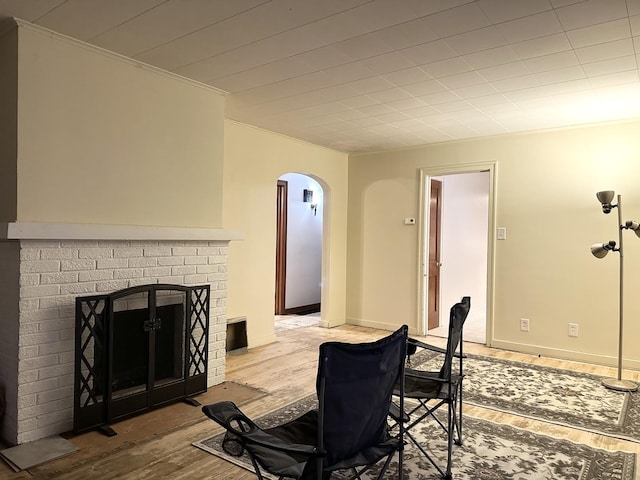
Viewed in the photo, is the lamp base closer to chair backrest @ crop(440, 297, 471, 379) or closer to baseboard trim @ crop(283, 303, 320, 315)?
chair backrest @ crop(440, 297, 471, 379)

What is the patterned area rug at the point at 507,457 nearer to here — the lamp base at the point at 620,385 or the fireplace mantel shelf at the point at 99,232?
the lamp base at the point at 620,385

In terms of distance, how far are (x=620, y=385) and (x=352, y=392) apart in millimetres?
3225

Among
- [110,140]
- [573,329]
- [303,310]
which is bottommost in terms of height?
[303,310]

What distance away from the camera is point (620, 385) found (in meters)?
3.84

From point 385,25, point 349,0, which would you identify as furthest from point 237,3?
point 385,25

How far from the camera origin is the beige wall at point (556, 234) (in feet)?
14.7

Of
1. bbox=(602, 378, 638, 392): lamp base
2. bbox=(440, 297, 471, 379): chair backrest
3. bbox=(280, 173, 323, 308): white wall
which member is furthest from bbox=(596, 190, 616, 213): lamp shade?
bbox=(280, 173, 323, 308): white wall

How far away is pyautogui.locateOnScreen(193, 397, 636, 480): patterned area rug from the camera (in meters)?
2.45

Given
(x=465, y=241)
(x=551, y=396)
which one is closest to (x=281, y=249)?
(x=465, y=241)

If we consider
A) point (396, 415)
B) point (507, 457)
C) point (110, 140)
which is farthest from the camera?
point (110, 140)

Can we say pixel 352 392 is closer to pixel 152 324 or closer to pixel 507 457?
pixel 507 457

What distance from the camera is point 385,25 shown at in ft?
8.32

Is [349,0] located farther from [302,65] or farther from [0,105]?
[0,105]

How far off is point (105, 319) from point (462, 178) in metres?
5.94
